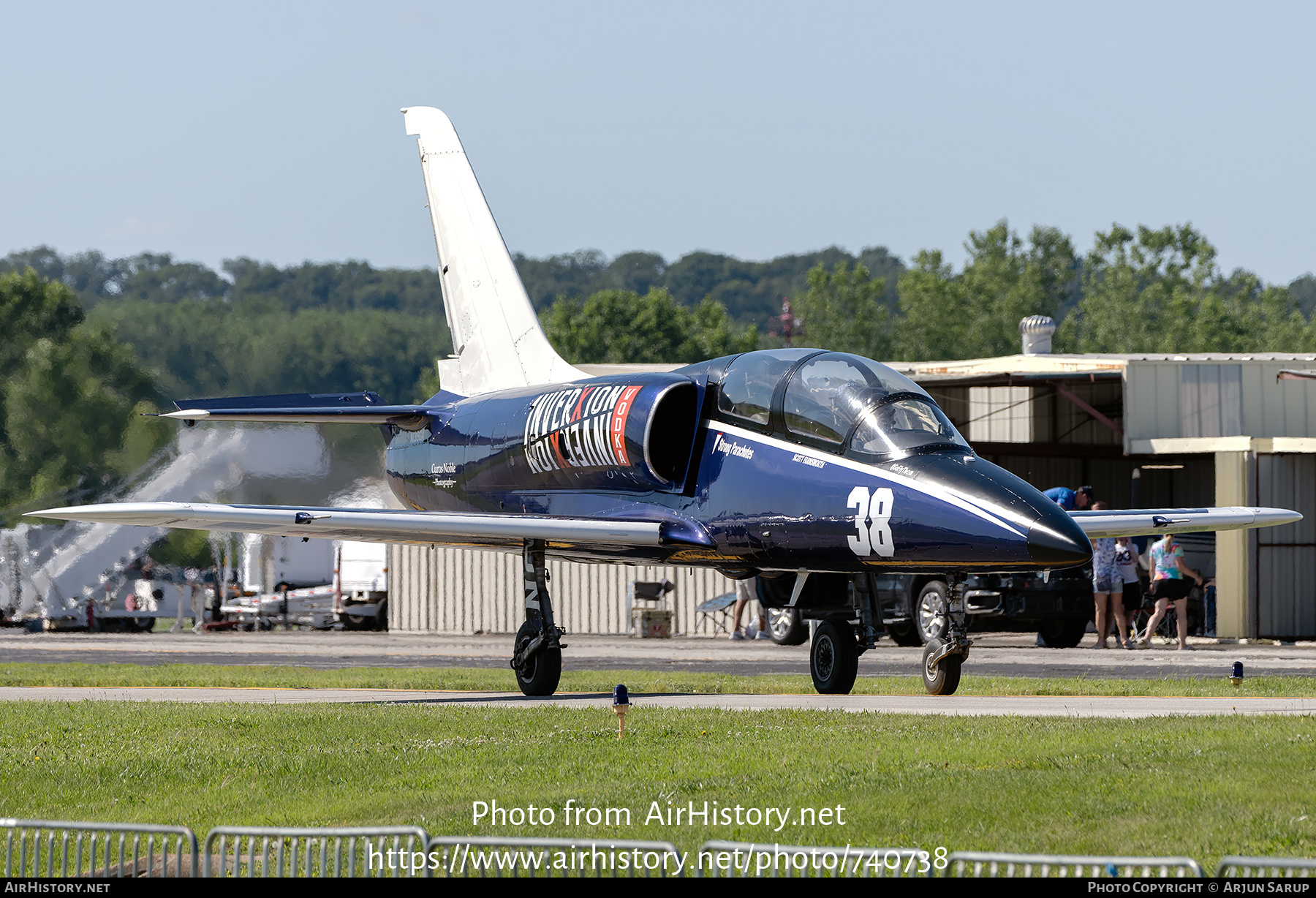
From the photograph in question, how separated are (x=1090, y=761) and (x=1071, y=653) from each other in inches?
543

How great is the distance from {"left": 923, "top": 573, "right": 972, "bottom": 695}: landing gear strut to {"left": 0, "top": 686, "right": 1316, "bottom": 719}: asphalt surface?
143 mm

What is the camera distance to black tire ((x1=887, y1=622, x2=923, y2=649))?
2512 cm

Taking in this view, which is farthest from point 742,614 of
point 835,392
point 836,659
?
point 835,392

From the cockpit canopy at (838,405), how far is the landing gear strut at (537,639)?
2.57 meters

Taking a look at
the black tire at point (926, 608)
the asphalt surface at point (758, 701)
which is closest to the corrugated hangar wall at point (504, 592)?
the black tire at point (926, 608)

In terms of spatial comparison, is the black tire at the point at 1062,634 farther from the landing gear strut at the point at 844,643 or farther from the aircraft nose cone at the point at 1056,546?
the aircraft nose cone at the point at 1056,546

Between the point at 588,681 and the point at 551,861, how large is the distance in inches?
461

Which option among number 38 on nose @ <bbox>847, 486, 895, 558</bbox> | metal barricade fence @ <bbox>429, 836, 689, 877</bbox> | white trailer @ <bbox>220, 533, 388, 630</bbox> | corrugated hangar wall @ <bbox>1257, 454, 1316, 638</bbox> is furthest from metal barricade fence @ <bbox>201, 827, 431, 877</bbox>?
white trailer @ <bbox>220, 533, 388, 630</bbox>

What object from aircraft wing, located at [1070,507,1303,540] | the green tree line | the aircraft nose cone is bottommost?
the aircraft nose cone

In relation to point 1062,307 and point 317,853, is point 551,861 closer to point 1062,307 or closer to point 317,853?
point 317,853

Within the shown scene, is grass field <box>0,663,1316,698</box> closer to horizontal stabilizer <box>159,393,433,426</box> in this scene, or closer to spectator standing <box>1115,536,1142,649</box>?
horizontal stabilizer <box>159,393,433,426</box>

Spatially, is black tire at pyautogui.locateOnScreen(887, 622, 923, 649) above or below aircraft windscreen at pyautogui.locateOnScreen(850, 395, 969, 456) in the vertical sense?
below

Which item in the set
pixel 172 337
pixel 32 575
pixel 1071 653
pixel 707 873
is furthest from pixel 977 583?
pixel 172 337

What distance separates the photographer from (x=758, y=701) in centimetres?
1412
